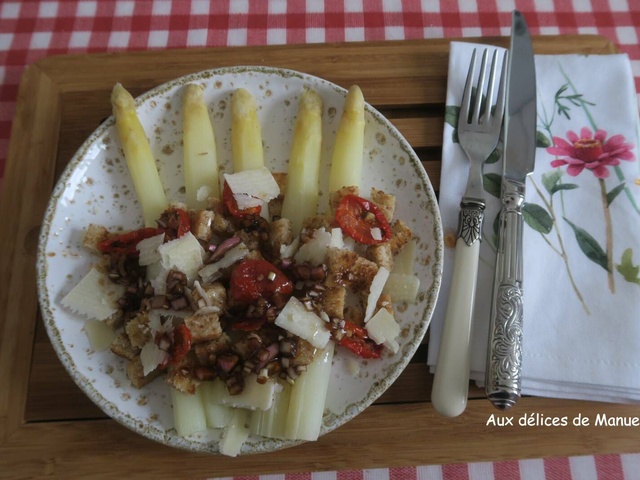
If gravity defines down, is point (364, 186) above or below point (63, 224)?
above

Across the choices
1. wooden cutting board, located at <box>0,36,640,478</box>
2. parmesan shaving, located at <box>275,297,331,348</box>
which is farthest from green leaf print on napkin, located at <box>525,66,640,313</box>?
parmesan shaving, located at <box>275,297,331,348</box>

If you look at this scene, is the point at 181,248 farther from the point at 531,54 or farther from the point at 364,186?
the point at 531,54

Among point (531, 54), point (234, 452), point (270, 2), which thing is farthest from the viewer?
point (270, 2)

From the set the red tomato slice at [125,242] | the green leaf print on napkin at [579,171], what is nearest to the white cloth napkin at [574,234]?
the green leaf print on napkin at [579,171]

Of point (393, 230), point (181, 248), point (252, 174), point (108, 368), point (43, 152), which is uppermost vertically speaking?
point (43, 152)

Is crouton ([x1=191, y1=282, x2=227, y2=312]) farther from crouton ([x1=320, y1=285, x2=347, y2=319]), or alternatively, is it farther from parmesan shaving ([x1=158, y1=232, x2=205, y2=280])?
crouton ([x1=320, y1=285, x2=347, y2=319])

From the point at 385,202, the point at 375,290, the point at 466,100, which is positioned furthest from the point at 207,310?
the point at 466,100

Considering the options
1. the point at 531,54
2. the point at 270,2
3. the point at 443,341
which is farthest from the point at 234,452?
the point at 270,2

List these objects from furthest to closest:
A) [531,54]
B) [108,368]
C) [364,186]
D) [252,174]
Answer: [531,54] < [364,186] < [252,174] < [108,368]
